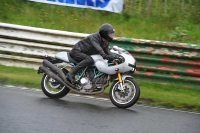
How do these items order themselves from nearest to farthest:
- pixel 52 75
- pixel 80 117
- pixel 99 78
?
pixel 80 117
pixel 99 78
pixel 52 75

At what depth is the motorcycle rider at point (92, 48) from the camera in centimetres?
985

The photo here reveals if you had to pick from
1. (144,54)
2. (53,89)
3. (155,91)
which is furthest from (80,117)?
(144,54)

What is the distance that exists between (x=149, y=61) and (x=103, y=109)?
10.3 feet

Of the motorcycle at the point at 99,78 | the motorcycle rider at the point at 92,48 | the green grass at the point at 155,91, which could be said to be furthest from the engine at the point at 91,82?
the green grass at the point at 155,91

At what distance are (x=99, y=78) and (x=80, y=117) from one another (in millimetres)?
1863

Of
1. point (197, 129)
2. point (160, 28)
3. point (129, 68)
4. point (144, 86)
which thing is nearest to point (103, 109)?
point (129, 68)

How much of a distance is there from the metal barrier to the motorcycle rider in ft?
6.67

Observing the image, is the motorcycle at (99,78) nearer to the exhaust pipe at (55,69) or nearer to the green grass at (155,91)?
the exhaust pipe at (55,69)

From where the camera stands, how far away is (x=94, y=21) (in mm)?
15156

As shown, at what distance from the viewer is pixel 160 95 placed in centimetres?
1102

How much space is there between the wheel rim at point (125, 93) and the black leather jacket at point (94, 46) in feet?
2.32

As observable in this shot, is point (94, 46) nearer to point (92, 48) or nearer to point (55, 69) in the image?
point (92, 48)

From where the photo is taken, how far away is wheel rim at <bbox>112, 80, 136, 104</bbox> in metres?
9.59

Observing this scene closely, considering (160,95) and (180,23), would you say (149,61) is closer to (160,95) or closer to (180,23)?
(160,95)
